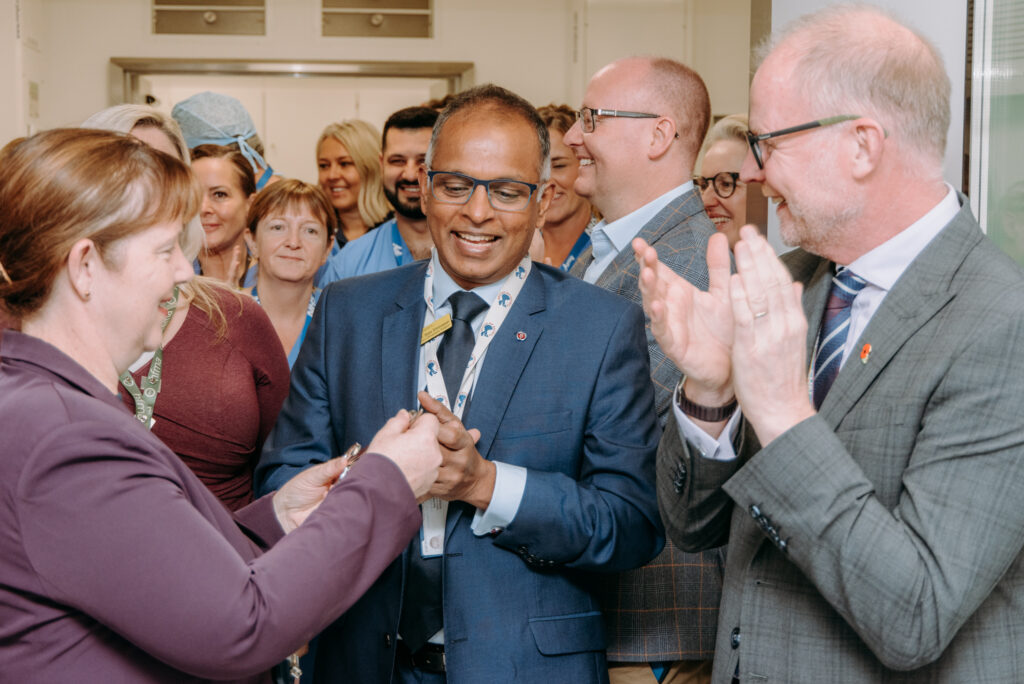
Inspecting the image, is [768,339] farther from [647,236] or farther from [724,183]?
[724,183]

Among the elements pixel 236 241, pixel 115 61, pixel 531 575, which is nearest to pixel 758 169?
pixel 531 575

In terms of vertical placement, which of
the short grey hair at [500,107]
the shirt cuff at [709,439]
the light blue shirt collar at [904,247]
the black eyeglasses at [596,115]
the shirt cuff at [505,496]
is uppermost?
the black eyeglasses at [596,115]

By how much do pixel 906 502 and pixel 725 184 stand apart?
292 centimetres

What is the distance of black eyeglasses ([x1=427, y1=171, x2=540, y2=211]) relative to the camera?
1931mm

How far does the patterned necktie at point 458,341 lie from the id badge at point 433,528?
18 centimetres

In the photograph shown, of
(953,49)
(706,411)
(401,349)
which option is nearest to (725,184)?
(953,49)

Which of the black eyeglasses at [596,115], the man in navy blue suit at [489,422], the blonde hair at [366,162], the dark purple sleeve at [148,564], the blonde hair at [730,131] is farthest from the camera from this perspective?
the blonde hair at [366,162]

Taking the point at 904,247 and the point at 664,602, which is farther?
the point at 664,602

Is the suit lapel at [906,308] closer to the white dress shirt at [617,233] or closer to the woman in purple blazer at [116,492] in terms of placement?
the woman in purple blazer at [116,492]

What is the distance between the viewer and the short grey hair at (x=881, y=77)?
1.44m

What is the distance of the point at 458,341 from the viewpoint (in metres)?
1.87

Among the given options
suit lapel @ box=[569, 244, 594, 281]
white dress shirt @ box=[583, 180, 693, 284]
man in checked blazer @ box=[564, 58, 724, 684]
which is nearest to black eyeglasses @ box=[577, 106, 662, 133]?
man in checked blazer @ box=[564, 58, 724, 684]

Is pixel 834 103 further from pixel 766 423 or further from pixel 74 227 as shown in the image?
pixel 74 227

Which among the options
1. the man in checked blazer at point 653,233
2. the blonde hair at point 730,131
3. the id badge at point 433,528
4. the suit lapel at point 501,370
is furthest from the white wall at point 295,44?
the id badge at point 433,528
